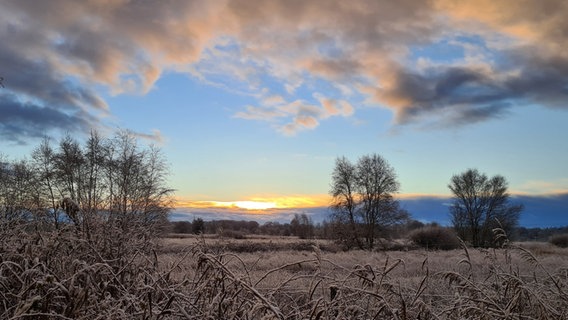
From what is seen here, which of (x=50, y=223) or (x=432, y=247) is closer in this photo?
(x=50, y=223)

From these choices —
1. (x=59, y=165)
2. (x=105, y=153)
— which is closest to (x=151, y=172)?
(x=105, y=153)

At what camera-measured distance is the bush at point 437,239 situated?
51.2 meters

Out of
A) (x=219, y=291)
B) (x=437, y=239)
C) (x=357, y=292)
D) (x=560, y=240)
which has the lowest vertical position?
(x=560, y=240)

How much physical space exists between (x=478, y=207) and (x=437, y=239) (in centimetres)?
1310

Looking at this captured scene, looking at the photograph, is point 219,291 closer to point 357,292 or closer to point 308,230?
point 357,292

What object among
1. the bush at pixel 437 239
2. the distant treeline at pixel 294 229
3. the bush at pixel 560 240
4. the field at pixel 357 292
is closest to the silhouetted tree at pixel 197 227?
the field at pixel 357 292

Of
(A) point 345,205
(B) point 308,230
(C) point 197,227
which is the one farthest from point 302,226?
(C) point 197,227

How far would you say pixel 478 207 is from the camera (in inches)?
2378

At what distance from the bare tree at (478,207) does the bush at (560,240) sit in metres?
6.26

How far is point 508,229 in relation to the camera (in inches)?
2191

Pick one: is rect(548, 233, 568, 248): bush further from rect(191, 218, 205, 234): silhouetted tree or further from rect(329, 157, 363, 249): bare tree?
rect(191, 218, 205, 234): silhouetted tree

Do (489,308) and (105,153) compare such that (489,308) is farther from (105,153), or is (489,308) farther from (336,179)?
(336,179)

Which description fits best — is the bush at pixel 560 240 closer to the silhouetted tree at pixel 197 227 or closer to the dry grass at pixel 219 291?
the silhouetted tree at pixel 197 227

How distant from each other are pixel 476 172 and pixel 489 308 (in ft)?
213
